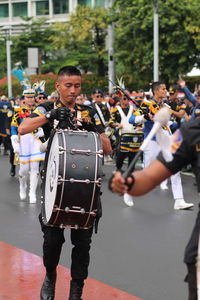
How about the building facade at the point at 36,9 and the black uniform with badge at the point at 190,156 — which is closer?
the black uniform with badge at the point at 190,156

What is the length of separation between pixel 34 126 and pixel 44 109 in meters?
0.32

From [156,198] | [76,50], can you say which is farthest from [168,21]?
[156,198]

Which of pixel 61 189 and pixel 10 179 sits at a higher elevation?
pixel 61 189

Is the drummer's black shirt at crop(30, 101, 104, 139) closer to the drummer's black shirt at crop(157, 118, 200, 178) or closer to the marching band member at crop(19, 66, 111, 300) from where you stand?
the marching band member at crop(19, 66, 111, 300)

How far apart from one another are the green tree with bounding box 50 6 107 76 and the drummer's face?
37.0 meters

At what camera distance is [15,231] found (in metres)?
8.37

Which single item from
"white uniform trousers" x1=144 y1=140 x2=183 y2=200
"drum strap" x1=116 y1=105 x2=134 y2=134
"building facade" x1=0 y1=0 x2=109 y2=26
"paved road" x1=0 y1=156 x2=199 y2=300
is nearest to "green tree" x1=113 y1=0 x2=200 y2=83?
"drum strap" x1=116 y1=105 x2=134 y2=134

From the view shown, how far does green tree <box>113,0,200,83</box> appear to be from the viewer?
29922mm

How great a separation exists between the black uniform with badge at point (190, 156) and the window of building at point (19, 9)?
6804cm

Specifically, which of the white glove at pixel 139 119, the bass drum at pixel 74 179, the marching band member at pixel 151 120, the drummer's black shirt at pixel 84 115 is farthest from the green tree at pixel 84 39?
the bass drum at pixel 74 179

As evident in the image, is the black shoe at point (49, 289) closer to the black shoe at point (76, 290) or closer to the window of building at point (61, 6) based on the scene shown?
the black shoe at point (76, 290)

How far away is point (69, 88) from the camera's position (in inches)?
207

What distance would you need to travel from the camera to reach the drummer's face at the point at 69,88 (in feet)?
17.2

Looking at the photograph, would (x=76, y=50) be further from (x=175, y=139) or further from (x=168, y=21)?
(x=175, y=139)
